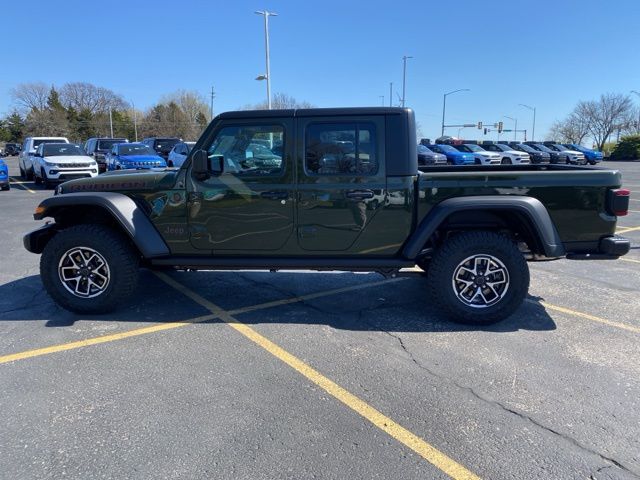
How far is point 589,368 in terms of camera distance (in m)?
3.61

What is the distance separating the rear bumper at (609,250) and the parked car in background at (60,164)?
638 inches

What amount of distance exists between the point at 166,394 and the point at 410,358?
1.85m

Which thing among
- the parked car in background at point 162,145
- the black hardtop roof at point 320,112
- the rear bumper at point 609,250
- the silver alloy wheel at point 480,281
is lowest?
the silver alloy wheel at point 480,281

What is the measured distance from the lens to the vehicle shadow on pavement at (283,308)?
4512 mm

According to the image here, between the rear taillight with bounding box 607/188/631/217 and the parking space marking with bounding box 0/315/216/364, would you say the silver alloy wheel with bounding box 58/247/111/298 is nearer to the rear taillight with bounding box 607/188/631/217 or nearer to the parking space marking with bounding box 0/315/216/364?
the parking space marking with bounding box 0/315/216/364

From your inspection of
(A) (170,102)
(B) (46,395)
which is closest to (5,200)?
(B) (46,395)

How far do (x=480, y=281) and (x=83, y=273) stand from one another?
12.5 ft

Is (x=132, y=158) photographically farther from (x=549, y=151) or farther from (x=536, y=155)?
(x=549, y=151)

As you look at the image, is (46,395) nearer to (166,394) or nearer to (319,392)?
(166,394)

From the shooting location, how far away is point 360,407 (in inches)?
121

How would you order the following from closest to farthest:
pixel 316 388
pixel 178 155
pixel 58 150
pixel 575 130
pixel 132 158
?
pixel 316 388 → pixel 58 150 → pixel 132 158 → pixel 178 155 → pixel 575 130

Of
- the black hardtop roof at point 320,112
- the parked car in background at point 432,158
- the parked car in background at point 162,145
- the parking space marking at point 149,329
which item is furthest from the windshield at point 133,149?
the black hardtop roof at point 320,112

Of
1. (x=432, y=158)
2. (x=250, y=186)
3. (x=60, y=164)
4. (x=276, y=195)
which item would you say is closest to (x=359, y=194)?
(x=276, y=195)

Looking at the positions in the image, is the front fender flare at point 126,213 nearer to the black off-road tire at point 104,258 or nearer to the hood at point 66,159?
the black off-road tire at point 104,258
